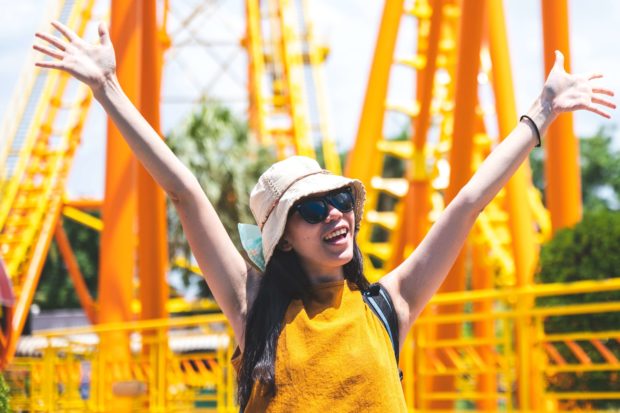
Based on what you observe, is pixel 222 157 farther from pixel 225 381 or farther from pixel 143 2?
pixel 225 381

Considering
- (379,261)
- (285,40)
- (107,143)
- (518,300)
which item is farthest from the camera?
(379,261)

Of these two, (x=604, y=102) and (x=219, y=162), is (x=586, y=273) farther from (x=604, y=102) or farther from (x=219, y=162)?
(x=219, y=162)

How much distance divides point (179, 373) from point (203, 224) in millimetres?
6264

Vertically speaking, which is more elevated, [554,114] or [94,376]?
[554,114]

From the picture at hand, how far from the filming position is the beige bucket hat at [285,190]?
2.09m

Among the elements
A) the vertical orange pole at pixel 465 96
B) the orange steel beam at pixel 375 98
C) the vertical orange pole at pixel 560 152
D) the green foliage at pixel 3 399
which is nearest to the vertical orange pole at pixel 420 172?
the orange steel beam at pixel 375 98

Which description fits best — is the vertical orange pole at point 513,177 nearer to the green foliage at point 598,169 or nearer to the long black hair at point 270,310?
the long black hair at point 270,310

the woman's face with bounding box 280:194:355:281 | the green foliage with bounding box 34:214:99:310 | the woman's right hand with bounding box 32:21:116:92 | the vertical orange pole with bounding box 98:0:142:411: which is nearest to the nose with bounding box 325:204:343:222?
the woman's face with bounding box 280:194:355:281

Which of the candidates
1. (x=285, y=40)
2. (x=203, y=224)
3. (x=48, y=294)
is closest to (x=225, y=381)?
(x=203, y=224)

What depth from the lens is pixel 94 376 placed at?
8.06 metres

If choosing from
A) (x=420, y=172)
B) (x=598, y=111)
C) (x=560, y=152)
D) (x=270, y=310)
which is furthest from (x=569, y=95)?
(x=420, y=172)

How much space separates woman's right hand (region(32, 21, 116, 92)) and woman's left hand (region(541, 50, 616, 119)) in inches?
34.3

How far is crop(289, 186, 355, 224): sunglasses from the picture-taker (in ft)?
6.87

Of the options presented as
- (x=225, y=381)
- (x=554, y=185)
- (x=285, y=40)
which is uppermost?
(x=285, y=40)
